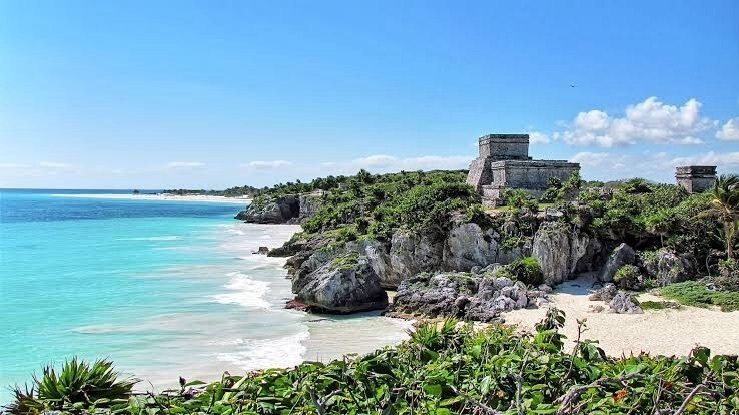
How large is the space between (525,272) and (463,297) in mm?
3897

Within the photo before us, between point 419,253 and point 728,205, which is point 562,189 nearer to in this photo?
point 728,205

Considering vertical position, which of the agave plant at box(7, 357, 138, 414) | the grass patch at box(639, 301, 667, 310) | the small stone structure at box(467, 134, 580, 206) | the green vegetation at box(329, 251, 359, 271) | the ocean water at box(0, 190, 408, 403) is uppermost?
the small stone structure at box(467, 134, 580, 206)

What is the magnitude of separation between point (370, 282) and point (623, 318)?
367 inches

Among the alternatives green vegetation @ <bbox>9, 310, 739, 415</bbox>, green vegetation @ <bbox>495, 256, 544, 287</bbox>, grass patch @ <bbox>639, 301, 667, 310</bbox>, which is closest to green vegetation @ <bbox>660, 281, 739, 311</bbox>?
grass patch @ <bbox>639, 301, 667, 310</bbox>

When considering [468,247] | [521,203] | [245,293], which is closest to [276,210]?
[245,293]

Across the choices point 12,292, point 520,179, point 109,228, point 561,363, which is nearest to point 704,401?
point 561,363

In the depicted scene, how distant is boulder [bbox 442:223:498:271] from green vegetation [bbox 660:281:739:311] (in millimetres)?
7074

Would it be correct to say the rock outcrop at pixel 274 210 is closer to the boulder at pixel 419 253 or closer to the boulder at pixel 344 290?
the boulder at pixel 419 253

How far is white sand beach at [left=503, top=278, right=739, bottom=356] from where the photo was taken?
49.8 ft

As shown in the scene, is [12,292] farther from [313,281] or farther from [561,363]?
[561,363]

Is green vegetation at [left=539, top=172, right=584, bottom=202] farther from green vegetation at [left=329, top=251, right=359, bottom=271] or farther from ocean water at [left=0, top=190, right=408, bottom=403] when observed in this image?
ocean water at [left=0, top=190, right=408, bottom=403]

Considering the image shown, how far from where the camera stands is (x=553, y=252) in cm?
2283

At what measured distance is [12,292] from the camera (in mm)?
27719

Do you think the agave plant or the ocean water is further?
the ocean water
